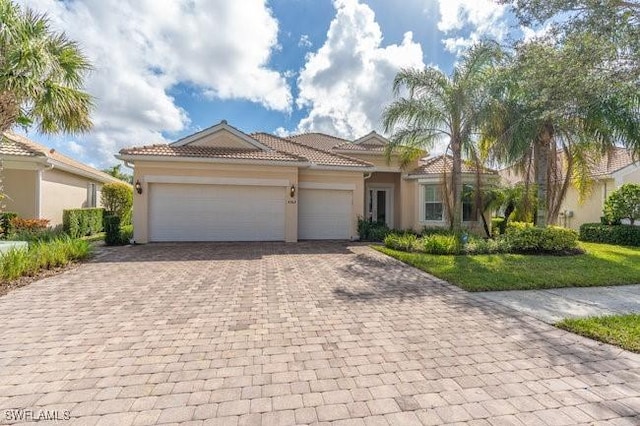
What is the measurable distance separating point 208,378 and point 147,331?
1828 mm

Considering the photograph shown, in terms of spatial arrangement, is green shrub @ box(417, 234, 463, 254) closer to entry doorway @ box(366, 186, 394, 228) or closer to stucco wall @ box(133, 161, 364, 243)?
stucco wall @ box(133, 161, 364, 243)

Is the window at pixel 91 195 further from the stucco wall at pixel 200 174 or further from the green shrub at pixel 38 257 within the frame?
the green shrub at pixel 38 257

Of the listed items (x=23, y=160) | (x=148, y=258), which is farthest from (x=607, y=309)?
(x=23, y=160)

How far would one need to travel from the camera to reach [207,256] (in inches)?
431

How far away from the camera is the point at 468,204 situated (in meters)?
17.1

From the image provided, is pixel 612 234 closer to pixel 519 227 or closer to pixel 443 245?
pixel 519 227

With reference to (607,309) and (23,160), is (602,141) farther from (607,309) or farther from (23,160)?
(23,160)

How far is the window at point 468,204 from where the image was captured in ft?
51.0

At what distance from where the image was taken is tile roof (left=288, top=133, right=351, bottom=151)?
2253cm

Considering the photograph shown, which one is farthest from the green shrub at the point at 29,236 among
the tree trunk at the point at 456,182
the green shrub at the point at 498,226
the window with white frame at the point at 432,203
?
the green shrub at the point at 498,226

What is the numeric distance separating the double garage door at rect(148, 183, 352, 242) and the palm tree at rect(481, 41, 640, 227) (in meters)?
9.55

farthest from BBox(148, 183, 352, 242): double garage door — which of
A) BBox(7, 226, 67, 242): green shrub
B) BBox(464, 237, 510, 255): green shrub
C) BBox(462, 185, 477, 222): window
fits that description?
BBox(462, 185, 477, 222): window

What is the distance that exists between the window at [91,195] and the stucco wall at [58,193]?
2.95ft

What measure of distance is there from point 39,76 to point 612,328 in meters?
13.2
